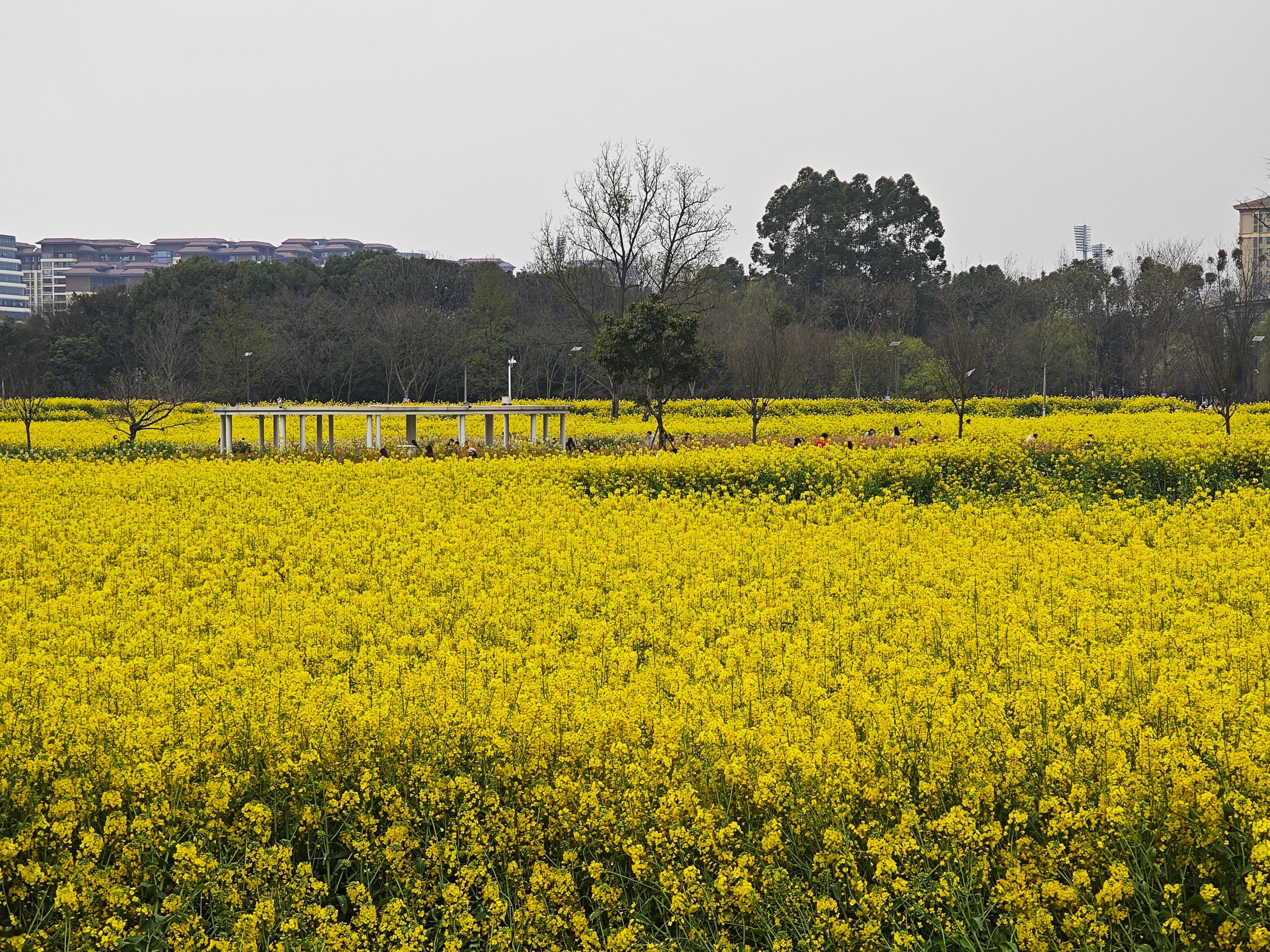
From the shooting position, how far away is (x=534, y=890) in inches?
144

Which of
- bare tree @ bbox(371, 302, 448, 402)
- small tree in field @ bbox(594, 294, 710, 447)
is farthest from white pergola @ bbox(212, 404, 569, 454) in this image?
bare tree @ bbox(371, 302, 448, 402)

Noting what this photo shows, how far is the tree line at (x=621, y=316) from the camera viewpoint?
42.7 metres

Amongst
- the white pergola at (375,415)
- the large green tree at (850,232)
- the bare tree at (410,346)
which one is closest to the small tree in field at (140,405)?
the white pergola at (375,415)

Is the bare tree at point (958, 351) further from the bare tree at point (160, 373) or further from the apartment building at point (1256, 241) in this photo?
the bare tree at point (160, 373)

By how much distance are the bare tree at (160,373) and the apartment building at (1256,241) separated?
1244 inches

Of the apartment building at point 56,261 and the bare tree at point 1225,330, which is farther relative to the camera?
the apartment building at point 56,261

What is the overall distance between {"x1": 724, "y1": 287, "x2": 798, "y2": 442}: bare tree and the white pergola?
5.09 meters

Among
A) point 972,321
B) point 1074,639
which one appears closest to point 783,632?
point 1074,639

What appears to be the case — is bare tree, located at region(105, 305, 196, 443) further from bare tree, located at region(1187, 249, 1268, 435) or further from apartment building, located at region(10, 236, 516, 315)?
apartment building, located at region(10, 236, 516, 315)

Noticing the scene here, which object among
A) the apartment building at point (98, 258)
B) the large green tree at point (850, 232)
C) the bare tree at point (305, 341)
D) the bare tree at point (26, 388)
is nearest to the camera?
the bare tree at point (26, 388)

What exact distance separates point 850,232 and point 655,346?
44.6 meters

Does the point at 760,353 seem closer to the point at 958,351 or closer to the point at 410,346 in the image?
the point at 958,351

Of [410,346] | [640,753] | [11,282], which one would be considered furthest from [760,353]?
[11,282]

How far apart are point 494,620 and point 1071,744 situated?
3.51m
